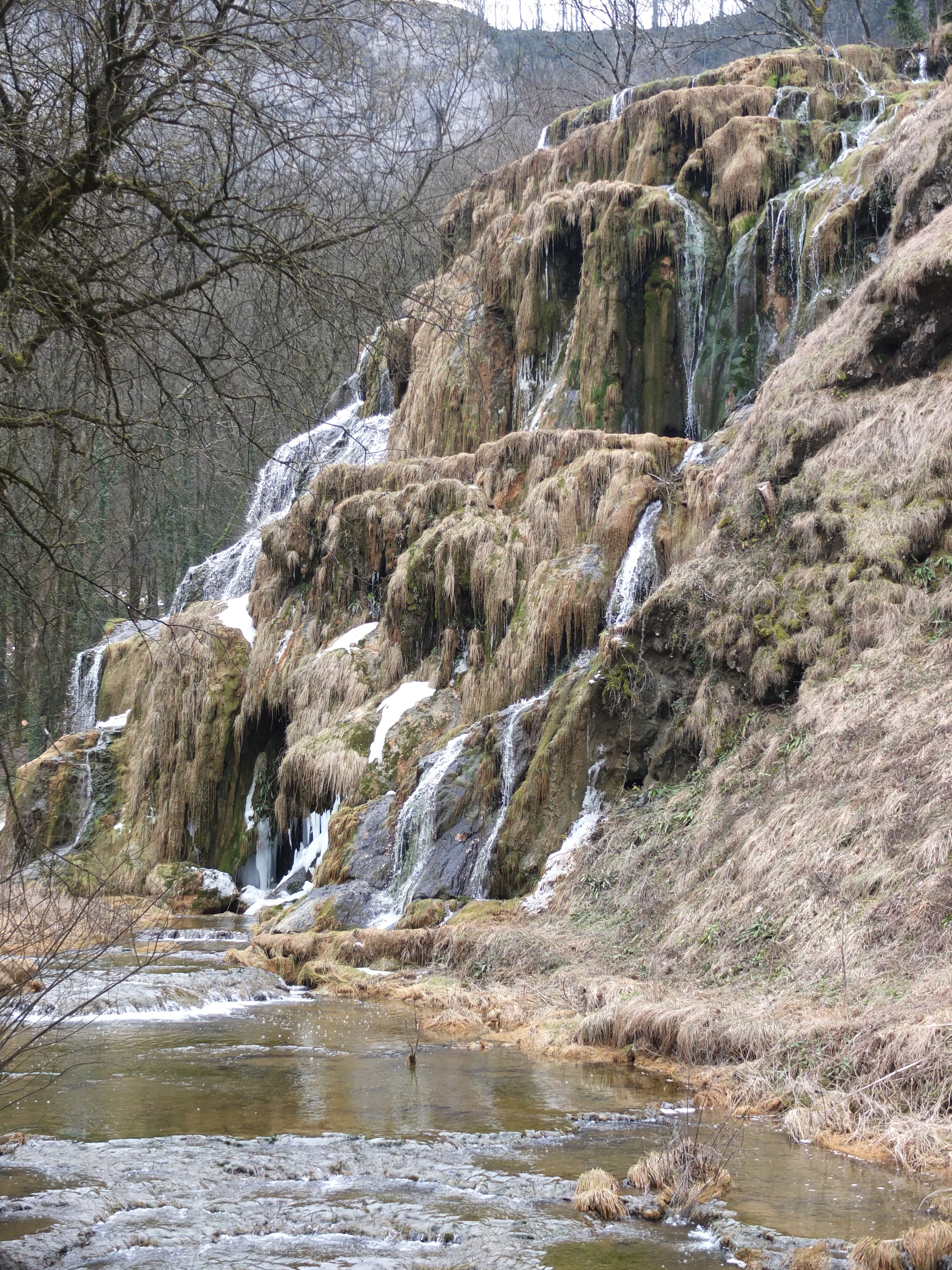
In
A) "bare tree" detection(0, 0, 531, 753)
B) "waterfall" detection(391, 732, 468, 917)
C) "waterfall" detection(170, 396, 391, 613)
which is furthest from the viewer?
"waterfall" detection(170, 396, 391, 613)

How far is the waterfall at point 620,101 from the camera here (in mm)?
26891

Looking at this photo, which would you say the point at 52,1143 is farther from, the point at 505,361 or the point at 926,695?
the point at 505,361

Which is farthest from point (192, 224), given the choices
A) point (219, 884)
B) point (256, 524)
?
point (256, 524)

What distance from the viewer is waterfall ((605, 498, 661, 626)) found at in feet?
48.4

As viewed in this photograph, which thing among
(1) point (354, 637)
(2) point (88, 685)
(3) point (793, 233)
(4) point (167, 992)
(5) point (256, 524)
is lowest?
(4) point (167, 992)

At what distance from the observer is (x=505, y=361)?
2338 cm

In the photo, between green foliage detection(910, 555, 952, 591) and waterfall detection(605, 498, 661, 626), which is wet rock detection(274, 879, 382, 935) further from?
green foliage detection(910, 555, 952, 591)

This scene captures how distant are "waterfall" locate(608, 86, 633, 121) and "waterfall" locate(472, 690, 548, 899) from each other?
1781 cm

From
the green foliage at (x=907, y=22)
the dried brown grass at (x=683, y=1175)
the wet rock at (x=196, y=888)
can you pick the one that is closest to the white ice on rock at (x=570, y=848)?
the dried brown grass at (x=683, y=1175)

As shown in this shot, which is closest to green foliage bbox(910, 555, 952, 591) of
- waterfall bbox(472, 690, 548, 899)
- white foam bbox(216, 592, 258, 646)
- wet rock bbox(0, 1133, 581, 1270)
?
waterfall bbox(472, 690, 548, 899)

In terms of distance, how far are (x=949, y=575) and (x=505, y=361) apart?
14.3 meters

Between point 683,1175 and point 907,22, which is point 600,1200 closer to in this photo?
point 683,1175

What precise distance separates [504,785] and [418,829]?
4.66ft

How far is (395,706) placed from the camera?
1755 centimetres
